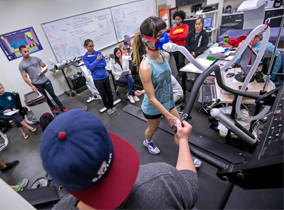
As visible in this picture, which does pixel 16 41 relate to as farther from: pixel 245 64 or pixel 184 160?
pixel 245 64

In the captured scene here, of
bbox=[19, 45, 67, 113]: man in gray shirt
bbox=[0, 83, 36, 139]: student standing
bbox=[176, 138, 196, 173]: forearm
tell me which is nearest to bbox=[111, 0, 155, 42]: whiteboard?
bbox=[19, 45, 67, 113]: man in gray shirt

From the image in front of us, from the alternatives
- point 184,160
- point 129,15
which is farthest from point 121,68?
point 129,15

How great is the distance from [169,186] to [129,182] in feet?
0.52

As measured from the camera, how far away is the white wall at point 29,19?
3.14 m

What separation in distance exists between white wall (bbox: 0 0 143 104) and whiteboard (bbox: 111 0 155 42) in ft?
3.56

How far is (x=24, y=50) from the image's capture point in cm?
285

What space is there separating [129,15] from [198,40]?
3274 mm

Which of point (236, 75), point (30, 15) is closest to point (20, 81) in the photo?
point (30, 15)

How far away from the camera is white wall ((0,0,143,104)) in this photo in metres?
3.14

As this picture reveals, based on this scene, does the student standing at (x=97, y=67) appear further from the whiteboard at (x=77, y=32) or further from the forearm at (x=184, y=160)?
the forearm at (x=184, y=160)

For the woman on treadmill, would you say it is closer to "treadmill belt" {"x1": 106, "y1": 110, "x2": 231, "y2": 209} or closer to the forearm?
the forearm

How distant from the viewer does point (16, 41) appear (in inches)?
130

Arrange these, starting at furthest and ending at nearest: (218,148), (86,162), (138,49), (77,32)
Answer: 1. (77,32)
2. (218,148)
3. (138,49)
4. (86,162)

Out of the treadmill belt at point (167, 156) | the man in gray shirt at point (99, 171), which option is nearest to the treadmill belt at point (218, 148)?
the treadmill belt at point (167, 156)
